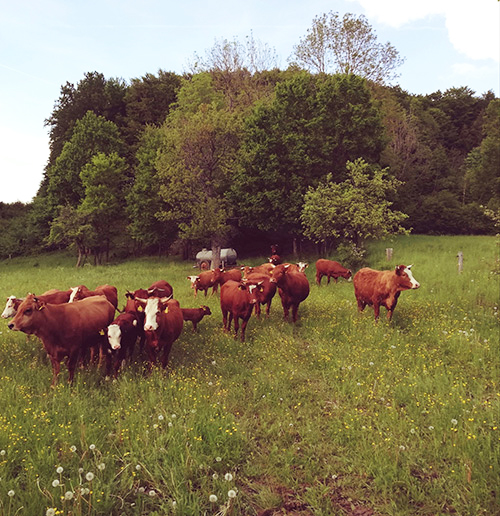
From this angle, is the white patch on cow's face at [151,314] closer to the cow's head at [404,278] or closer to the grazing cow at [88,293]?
the grazing cow at [88,293]

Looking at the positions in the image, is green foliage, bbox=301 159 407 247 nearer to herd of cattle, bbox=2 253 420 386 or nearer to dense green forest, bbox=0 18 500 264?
dense green forest, bbox=0 18 500 264

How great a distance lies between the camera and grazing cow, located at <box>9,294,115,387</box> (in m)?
7.19

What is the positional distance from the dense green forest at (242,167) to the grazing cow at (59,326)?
62.4 feet

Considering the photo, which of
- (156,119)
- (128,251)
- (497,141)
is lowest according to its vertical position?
(128,251)

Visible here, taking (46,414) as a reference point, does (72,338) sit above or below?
above

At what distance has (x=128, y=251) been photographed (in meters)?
45.7

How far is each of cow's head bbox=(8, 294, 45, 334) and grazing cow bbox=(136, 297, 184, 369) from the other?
2019mm

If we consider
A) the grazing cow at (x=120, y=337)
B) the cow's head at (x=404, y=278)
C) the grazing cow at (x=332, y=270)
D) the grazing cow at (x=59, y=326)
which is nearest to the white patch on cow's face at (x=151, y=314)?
the grazing cow at (x=120, y=337)

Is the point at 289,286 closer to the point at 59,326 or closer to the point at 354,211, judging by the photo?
the point at 59,326

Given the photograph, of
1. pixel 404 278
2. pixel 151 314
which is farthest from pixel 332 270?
pixel 151 314

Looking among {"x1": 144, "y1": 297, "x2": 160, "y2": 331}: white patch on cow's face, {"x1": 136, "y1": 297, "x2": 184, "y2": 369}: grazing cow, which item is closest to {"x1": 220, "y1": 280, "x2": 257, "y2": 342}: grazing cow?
{"x1": 136, "y1": 297, "x2": 184, "y2": 369}: grazing cow

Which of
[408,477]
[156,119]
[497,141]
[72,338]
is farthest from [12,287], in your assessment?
[497,141]

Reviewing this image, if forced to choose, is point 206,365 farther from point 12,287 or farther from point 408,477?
point 12,287

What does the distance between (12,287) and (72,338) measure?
56.1 feet
